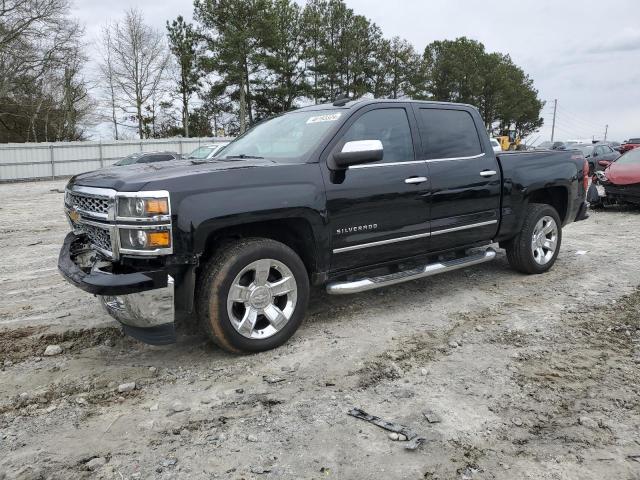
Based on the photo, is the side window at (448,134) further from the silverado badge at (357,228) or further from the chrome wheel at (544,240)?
the chrome wheel at (544,240)

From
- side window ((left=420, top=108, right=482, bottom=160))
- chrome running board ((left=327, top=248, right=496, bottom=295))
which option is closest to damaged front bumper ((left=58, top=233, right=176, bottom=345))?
chrome running board ((left=327, top=248, right=496, bottom=295))

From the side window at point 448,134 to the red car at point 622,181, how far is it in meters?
7.05

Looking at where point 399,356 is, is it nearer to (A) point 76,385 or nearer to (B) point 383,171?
(B) point 383,171

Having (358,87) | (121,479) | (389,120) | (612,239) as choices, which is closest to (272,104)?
(358,87)

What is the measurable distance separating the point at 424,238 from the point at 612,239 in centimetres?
521

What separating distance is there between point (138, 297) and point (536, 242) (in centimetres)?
451

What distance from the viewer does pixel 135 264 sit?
3.40 metres

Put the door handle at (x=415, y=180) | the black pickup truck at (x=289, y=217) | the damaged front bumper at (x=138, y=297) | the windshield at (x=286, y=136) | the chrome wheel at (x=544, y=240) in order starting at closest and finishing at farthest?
the damaged front bumper at (x=138, y=297) → the black pickup truck at (x=289, y=217) → the windshield at (x=286, y=136) → the door handle at (x=415, y=180) → the chrome wheel at (x=544, y=240)

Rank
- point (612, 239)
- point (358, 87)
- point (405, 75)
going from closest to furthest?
1. point (612, 239)
2. point (358, 87)
3. point (405, 75)

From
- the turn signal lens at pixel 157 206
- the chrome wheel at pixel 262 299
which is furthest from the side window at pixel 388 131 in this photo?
the turn signal lens at pixel 157 206

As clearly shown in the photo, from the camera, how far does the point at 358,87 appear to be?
43688mm

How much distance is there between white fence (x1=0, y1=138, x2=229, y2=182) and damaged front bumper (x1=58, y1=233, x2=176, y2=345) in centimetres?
2783

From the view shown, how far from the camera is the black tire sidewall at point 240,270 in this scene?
3537mm

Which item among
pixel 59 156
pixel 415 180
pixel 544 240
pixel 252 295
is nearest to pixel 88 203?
pixel 252 295
